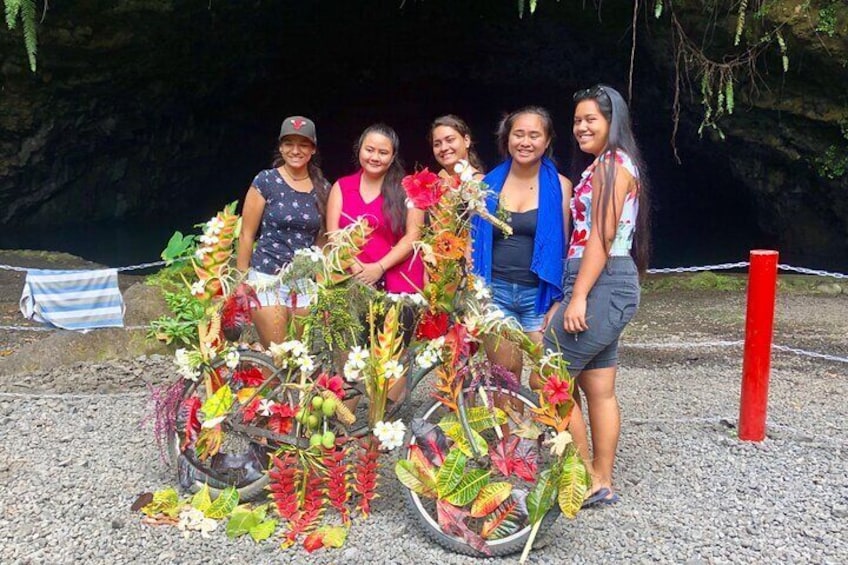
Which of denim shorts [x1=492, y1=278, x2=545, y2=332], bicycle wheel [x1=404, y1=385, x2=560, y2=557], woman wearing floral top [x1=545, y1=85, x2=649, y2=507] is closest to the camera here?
bicycle wheel [x1=404, y1=385, x2=560, y2=557]

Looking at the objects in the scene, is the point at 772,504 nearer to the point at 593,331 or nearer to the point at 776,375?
the point at 593,331

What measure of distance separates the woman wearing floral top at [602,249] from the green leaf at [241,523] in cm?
133

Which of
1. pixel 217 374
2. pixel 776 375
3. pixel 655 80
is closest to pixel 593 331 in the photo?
pixel 217 374

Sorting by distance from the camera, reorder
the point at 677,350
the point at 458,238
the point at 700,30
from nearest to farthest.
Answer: the point at 458,238 < the point at 677,350 < the point at 700,30

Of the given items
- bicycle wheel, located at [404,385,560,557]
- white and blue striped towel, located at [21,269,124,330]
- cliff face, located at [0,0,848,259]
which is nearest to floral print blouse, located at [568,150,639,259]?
bicycle wheel, located at [404,385,560,557]

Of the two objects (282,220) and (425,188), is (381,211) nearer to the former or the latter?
(282,220)

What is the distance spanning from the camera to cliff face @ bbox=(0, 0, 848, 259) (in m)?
7.76

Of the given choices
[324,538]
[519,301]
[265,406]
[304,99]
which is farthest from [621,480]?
A: [304,99]

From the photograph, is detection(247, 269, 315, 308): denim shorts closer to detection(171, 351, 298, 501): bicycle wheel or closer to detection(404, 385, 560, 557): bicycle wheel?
detection(171, 351, 298, 501): bicycle wheel

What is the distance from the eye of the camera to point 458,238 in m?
2.61

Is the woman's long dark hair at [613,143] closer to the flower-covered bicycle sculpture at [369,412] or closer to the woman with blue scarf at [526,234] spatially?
the woman with blue scarf at [526,234]

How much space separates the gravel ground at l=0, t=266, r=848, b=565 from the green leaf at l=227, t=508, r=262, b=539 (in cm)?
4

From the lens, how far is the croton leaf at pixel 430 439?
105 inches

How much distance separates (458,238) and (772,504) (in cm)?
177
